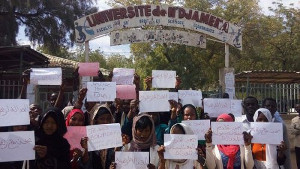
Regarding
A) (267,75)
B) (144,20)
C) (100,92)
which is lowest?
(100,92)

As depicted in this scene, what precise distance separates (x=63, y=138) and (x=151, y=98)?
140 centimetres

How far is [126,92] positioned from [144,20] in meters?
4.01

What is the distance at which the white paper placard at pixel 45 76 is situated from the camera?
488 centimetres

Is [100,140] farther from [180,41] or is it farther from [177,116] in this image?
[180,41]

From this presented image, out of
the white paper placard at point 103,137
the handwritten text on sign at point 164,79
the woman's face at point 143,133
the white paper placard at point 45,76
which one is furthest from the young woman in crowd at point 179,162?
the white paper placard at point 45,76

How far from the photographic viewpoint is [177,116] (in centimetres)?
458

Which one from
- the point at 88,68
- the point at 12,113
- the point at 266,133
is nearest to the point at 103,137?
the point at 12,113

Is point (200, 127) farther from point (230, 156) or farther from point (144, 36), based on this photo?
point (144, 36)

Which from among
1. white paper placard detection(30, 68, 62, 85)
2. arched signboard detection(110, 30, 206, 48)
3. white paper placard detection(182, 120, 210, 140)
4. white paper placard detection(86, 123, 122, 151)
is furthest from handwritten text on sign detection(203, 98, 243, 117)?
arched signboard detection(110, 30, 206, 48)

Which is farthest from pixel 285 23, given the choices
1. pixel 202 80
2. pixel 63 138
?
pixel 63 138

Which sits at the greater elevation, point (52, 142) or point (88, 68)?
point (88, 68)

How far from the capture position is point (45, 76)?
4945 mm

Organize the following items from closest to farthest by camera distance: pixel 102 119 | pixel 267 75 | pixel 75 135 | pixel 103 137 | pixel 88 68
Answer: pixel 103 137
pixel 75 135
pixel 102 119
pixel 88 68
pixel 267 75

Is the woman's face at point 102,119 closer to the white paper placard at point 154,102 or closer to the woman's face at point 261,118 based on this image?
the white paper placard at point 154,102
